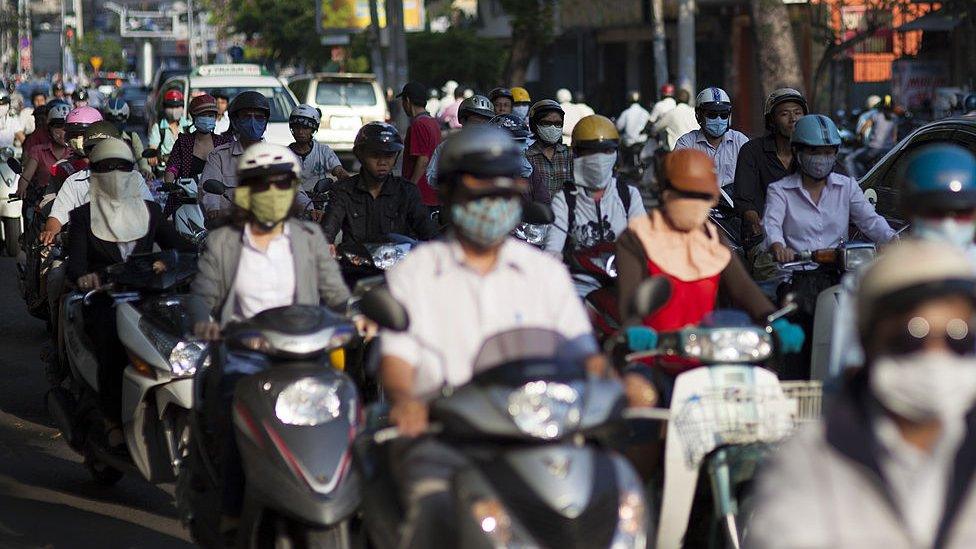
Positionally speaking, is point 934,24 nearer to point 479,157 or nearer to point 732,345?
point 732,345

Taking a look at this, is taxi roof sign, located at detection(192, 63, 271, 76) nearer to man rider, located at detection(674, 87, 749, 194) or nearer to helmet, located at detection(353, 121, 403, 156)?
man rider, located at detection(674, 87, 749, 194)

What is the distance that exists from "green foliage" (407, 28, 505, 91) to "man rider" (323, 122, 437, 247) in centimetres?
3929

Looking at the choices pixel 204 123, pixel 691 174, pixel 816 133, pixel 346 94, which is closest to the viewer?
pixel 691 174

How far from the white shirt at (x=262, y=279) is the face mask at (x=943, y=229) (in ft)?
8.25

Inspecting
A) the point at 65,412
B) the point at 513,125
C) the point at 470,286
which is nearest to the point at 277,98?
the point at 513,125

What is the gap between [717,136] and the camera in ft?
35.9

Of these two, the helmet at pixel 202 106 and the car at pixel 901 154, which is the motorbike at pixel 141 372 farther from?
the car at pixel 901 154

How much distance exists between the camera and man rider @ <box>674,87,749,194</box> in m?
10.8

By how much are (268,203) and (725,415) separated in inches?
77.4

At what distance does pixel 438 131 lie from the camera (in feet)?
40.6

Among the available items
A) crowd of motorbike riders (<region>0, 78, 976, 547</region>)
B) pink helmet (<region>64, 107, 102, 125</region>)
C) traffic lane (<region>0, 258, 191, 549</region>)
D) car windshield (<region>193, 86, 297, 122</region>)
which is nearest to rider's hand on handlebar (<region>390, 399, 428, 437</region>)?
crowd of motorbike riders (<region>0, 78, 976, 547</region>)

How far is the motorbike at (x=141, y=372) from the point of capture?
6820mm

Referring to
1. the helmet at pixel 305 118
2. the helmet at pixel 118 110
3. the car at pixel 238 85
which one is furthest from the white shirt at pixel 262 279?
the car at pixel 238 85

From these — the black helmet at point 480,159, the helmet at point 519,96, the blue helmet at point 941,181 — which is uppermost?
the black helmet at point 480,159
